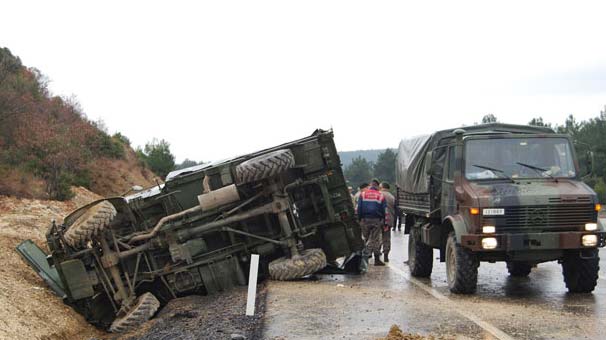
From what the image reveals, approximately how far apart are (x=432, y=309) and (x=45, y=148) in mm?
21051

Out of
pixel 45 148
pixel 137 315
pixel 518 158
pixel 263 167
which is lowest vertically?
pixel 137 315

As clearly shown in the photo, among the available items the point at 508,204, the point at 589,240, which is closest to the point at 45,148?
the point at 508,204

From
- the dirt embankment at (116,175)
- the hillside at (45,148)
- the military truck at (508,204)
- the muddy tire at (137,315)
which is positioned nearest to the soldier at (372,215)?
the military truck at (508,204)

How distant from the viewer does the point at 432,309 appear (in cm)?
913

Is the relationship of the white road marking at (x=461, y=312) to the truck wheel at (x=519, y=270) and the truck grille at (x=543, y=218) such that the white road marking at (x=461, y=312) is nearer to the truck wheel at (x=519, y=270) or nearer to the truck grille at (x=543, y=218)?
the truck grille at (x=543, y=218)

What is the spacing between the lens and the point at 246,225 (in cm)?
1211

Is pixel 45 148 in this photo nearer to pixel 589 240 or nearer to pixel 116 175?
pixel 116 175

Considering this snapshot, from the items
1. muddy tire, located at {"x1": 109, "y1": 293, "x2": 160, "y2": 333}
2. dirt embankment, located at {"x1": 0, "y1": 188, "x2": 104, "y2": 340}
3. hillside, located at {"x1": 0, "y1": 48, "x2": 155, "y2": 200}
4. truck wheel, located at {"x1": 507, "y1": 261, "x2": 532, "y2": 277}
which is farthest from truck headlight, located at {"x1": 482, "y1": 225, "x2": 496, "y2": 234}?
hillside, located at {"x1": 0, "y1": 48, "x2": 155, "y2": 200}

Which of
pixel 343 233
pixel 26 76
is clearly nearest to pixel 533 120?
pixel 26 76

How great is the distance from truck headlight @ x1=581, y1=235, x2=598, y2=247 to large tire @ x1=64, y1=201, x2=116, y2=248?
684cm

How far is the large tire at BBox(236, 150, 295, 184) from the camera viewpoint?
36.8ft

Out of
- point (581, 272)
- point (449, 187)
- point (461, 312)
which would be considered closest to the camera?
point (461, 312)

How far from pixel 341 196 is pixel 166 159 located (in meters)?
41.0

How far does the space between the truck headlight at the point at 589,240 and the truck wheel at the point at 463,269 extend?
4.85ft
